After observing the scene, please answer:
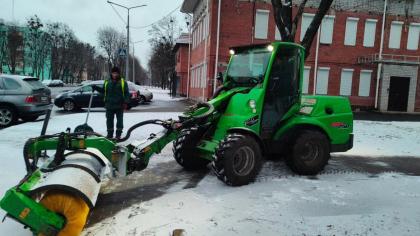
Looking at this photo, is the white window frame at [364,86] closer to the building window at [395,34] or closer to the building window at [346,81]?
the building window at [346,81]

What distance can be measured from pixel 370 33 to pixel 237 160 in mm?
23467

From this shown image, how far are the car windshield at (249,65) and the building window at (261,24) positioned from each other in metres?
18.0

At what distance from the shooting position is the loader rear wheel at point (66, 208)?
159 inches

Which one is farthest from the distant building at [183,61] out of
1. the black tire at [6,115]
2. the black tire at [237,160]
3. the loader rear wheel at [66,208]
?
the loader rear wheel at [66,208]

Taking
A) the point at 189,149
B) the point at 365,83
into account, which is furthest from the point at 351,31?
the point at 189,149

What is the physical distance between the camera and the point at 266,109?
273 inches

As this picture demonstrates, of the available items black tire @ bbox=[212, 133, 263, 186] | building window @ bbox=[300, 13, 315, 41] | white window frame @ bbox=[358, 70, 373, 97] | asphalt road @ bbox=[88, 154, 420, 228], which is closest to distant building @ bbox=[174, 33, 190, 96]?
building window @ bbox=[300, 13, 315, 41]

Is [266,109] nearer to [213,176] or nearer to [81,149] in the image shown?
[213,176]

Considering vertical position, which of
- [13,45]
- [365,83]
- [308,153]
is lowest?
[308,153]

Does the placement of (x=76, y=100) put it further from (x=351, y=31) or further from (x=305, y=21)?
(x=351, y=31)

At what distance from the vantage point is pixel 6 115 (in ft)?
43.0

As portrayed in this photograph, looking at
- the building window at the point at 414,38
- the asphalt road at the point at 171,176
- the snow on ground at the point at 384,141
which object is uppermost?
the building window at the point at 414,38

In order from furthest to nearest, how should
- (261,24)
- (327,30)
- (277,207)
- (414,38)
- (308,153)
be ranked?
(414,38) → (327,30) → (261,24) → (308,153) → (277,207)

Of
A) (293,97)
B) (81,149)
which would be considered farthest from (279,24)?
(81,149)
